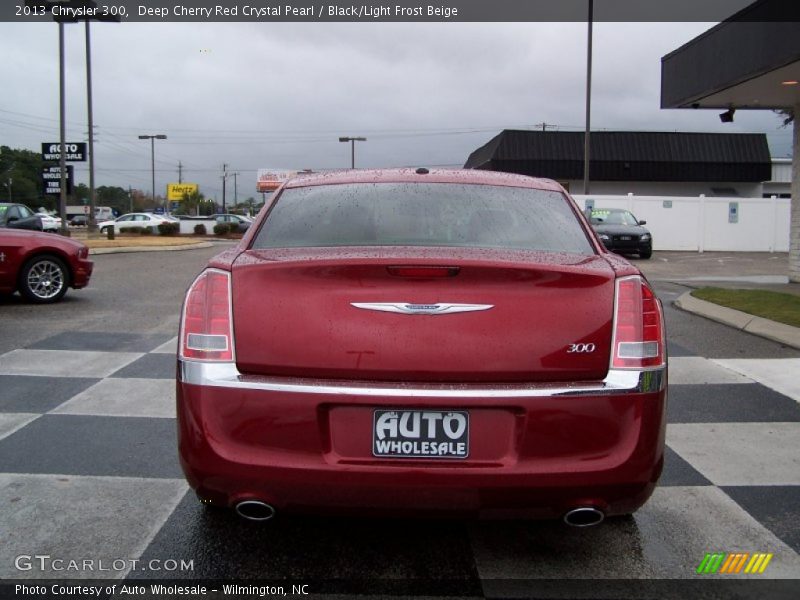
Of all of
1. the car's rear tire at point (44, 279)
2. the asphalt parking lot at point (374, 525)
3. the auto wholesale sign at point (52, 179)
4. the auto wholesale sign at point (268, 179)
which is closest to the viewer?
the asphalt parking lot at point (374, 525)

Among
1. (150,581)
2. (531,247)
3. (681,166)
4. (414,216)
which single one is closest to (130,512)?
(150,581)

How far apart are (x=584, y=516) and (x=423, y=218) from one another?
1.53 m

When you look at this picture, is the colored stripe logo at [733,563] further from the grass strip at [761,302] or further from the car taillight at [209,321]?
the grass strip at [761,302]

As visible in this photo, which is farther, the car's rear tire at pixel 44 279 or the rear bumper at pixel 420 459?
the car's rear tire at pixel 44 279

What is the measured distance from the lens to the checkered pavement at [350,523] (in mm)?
3117

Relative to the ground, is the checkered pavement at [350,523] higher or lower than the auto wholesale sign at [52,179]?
lower

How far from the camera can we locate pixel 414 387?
267 cm

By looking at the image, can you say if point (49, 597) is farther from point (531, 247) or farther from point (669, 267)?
point (669, 267)

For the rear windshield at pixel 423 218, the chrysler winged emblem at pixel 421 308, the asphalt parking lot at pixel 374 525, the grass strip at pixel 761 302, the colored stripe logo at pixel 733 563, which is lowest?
the colored stripe logo at pixel 733 563

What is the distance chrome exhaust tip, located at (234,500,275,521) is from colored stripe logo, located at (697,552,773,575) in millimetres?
1791

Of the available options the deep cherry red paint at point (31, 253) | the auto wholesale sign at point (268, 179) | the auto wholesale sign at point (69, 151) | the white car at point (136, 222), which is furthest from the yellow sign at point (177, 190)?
the deep cherry red paint at point (31, 253)

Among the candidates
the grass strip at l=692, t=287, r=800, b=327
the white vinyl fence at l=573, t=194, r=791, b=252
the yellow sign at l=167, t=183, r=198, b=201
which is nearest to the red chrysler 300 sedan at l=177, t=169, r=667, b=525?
the grass strip at l=692, t=287, r=800, b=327

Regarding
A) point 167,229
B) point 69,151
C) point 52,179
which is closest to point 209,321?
point 52,179

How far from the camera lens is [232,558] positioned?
3.15 meters
